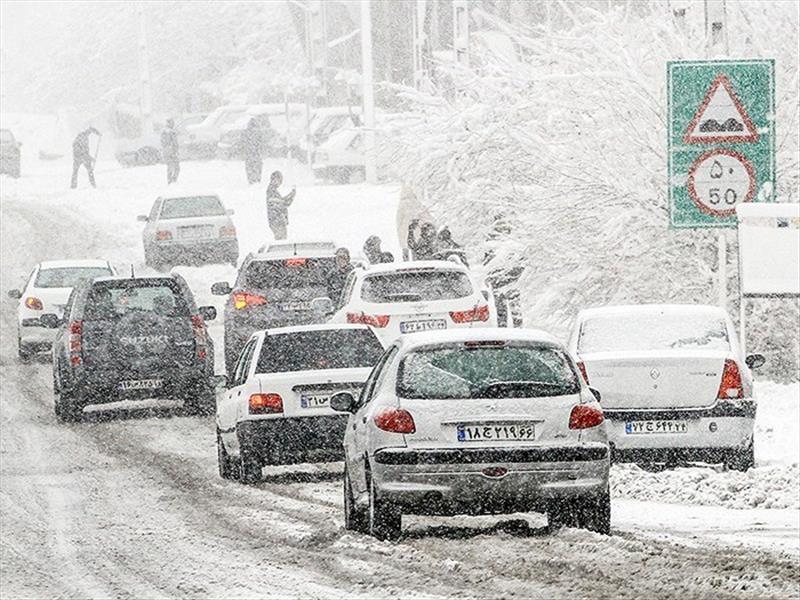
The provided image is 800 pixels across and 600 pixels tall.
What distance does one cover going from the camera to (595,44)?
1030 inches

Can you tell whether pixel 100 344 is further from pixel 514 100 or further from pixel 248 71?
pixel 248 71

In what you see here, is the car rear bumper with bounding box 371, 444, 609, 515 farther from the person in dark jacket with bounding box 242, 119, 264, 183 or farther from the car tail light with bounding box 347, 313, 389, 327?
the person in dark jacket with bounding box 242, 119, 264, 183

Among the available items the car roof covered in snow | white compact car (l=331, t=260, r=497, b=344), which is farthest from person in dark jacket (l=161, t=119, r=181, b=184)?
the car roof covered in snow

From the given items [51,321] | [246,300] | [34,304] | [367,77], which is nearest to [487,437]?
[246,300]

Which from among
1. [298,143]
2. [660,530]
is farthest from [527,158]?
[298,143]

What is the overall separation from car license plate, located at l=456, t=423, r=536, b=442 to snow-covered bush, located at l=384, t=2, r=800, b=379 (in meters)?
11.6

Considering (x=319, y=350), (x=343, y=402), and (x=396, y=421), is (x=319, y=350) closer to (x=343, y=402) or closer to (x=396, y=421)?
(x=343, y=402)

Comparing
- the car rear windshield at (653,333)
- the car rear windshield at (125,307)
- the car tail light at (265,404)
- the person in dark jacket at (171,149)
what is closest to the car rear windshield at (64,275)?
the car rear windshield at (125,307)

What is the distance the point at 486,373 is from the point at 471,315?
10218mm

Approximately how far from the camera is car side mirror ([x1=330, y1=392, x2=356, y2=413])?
14.3 metres

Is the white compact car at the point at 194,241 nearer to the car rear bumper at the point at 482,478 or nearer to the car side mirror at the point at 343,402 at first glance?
the car side mirror at the point at 343,402

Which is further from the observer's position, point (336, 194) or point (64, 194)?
point (64, 194)

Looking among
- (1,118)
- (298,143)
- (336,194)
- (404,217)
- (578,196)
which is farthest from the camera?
(1,118)

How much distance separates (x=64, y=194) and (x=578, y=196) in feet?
113
